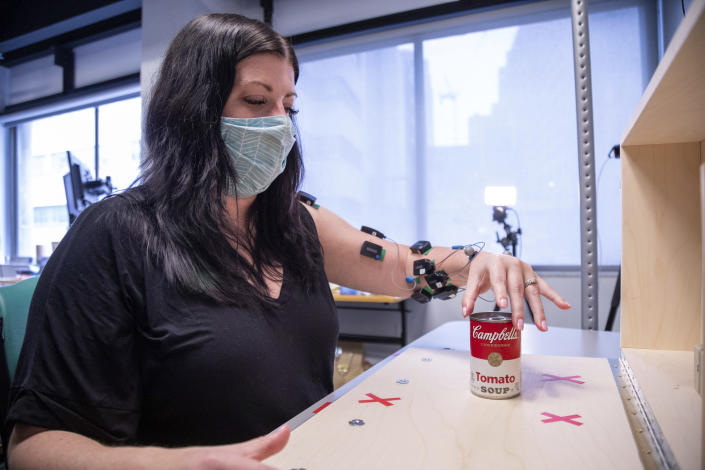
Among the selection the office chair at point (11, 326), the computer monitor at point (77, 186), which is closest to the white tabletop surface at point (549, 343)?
the office chair at point (11, 326)

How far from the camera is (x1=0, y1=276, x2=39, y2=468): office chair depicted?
0.76 metres

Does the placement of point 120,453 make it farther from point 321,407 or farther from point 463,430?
point 463,430

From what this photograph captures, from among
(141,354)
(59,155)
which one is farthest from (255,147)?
(59,155)

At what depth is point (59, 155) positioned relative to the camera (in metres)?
4.79

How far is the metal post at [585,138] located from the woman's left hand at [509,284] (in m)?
0.41

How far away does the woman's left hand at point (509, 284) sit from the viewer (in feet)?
2.32

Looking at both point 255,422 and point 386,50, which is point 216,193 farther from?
point 386,50

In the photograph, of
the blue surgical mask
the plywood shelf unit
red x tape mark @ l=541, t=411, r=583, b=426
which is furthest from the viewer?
the blue surgical mask

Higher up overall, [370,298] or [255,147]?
[255,147]

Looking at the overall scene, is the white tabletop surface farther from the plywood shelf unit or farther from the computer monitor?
the computer monitor

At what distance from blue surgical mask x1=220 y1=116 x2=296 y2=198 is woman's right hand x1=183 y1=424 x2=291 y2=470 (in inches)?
21.8

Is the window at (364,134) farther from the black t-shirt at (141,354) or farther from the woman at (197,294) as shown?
the black t-shirt at (141,354)

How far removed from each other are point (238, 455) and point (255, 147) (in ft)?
2.04

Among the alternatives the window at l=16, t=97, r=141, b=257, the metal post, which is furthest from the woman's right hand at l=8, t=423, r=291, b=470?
the window at l=16, t=97, r=141, b=257
